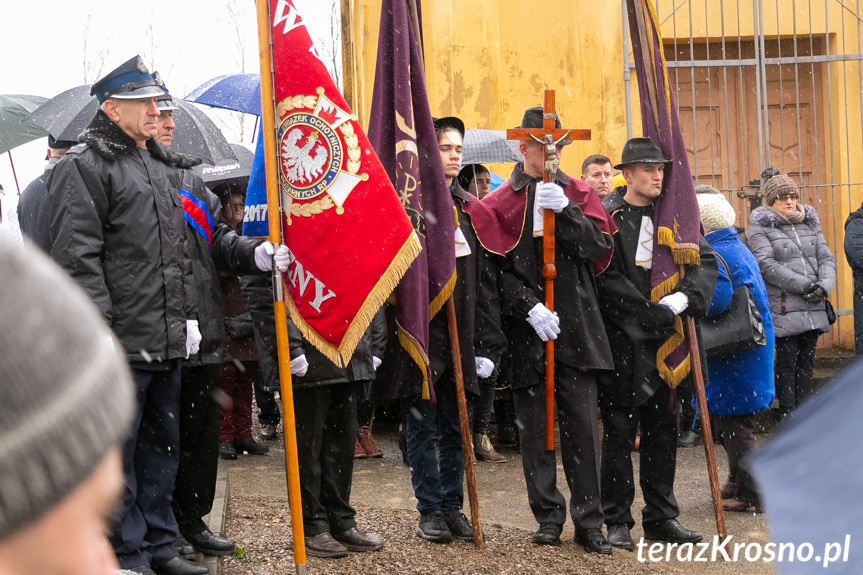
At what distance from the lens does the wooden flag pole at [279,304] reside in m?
3.81

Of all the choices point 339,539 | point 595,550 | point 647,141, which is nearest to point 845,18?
point 647,141

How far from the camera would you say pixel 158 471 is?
3.95 metres

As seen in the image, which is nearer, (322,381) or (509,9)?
(322,381)

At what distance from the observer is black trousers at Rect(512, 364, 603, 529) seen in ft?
16.1

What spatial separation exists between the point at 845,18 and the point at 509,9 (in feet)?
10.9

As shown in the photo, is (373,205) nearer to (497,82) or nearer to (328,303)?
(328,303)

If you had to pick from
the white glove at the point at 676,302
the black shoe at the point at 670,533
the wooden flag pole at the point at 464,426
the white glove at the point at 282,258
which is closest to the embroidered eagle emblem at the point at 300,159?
the white glove at the point at 282,258

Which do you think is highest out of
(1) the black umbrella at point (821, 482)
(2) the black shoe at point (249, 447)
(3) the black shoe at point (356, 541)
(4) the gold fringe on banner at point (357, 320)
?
(1) the black umbrella at point (821, 482)

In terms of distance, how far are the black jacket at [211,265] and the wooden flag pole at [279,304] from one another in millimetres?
292

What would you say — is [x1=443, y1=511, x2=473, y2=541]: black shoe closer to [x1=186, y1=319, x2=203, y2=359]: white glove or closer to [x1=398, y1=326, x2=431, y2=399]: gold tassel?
[x1=398, y1=326, x2=431, y2=399]: gold tassel

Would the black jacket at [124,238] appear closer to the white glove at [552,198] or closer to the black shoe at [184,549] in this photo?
the black shoe at [184,549]

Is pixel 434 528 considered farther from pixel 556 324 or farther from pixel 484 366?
pixel 556 324

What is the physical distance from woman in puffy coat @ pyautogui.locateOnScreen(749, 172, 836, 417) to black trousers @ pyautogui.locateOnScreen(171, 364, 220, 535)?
4732 millimetres

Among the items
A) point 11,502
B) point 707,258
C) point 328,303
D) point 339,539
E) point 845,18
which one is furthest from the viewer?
point 845,18
